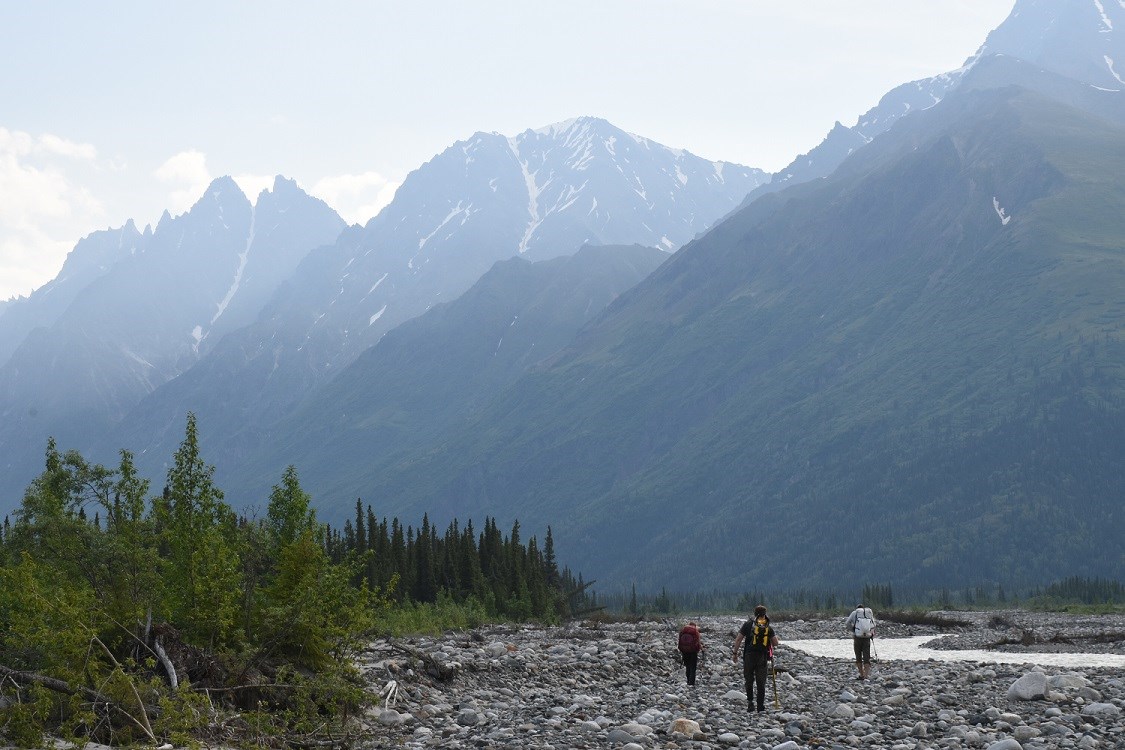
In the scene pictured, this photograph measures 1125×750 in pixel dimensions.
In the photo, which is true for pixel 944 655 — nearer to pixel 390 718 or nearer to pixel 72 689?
pixel 390 718

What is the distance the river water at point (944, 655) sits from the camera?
52281mm

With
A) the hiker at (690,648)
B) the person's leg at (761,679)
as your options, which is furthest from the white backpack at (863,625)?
the person's leg at (761,679)

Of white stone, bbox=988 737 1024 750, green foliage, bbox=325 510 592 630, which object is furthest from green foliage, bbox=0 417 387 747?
green foliage, bbox=325 510 592 630

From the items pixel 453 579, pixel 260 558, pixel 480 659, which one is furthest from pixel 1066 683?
pixel 453 579

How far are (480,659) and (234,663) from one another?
37.6 ft

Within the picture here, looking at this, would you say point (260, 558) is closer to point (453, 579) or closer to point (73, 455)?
point (73, 455)

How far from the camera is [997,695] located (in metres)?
29.4

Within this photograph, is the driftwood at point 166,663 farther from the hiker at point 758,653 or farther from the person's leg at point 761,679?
the person's leg at point 761,679

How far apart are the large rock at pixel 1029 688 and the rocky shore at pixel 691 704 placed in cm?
3

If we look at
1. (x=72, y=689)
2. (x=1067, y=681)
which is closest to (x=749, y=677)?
(x=1067, y=681)

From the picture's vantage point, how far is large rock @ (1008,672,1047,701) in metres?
28.1

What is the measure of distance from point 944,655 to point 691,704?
121ft

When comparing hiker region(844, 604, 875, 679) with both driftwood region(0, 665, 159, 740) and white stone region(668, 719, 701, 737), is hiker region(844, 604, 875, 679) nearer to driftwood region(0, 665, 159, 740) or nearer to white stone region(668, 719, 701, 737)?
white stone region(668, 719, 701, 737)

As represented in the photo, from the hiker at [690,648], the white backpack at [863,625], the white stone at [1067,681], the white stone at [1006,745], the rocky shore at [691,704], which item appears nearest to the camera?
the white stone at [1006,745]
